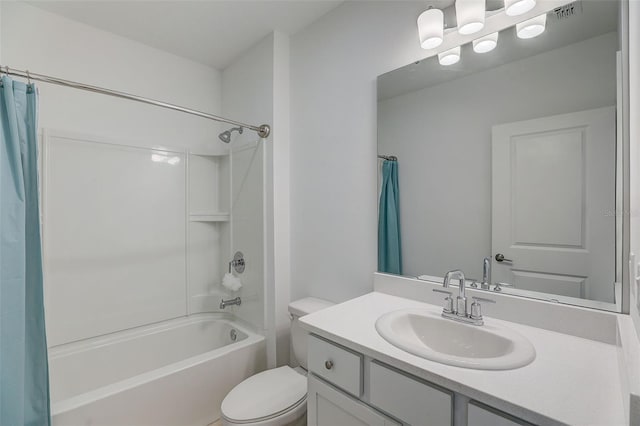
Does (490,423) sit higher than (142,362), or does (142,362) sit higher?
(490,423)

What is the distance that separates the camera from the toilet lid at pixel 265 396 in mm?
1365

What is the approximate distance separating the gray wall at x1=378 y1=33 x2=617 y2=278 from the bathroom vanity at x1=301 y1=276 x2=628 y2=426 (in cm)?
30

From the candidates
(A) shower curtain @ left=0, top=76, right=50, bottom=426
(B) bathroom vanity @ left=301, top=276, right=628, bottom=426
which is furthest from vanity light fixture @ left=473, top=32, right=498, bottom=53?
(A) shower curtain @ left=0, top=76, right=50, bottom=426

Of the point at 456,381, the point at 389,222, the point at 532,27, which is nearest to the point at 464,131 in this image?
the point at 532,27

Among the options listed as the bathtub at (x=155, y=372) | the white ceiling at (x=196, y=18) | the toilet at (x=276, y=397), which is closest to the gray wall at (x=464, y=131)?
the toilet at (x=276, y=397)

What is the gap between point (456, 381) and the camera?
76 centimetres

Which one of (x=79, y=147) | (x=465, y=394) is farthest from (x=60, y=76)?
(x=465, y=394)

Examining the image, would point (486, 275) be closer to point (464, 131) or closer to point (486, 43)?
point (464, 131)

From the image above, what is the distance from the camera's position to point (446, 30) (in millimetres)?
1362

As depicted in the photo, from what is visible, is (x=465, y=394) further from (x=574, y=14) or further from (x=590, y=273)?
(x=574, y=14)

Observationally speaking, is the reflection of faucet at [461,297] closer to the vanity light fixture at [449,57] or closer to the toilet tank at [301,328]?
the toilet tank at [301,328]

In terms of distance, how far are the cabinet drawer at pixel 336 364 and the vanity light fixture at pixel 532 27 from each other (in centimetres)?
137

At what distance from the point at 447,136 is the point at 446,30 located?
48 centimetres

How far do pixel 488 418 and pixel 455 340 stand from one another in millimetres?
423
